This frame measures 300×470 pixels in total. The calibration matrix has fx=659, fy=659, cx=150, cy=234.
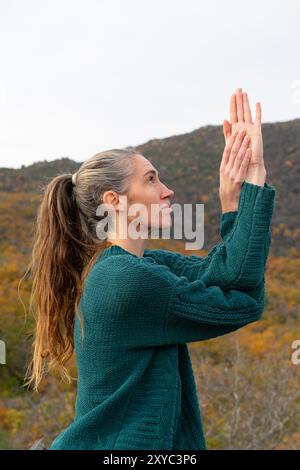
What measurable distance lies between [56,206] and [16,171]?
1362 inches

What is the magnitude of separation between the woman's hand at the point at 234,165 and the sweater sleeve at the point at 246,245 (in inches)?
1.2

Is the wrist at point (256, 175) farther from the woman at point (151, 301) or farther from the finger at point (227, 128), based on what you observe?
the finger at point (227, 128)

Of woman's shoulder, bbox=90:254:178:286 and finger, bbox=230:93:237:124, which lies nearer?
woman's shoulder, bbox=90:254:178:286

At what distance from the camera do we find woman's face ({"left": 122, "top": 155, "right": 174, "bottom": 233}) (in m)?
1.66

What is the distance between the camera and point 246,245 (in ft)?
5.00

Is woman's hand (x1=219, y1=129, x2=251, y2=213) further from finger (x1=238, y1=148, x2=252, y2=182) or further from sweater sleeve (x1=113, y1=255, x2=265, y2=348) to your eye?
sweater sleeve (x1=113, y1=255, x2=265, y2=348)

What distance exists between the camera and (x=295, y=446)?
30.7 ft

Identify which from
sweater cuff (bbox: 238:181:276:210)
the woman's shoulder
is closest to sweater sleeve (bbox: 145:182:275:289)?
sweater cuff (bbox: 238:181:276:210)

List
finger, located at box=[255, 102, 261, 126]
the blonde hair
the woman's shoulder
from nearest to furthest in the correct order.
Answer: the woman's shoulder
finger, located at box=[255, 102, 261, 126]
the blonde hair

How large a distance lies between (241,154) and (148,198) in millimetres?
264

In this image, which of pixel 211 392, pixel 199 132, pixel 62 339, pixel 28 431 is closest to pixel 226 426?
pixel 211 392

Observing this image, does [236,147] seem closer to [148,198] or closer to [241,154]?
[241,154]
